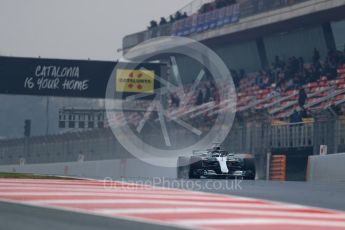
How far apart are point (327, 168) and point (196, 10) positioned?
1119 inches

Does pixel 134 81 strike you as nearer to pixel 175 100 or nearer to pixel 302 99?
pixel 175 100

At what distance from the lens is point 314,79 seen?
35.9m

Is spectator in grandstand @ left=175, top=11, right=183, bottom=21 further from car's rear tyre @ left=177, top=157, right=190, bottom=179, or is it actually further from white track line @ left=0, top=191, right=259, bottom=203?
white track line @ left=0, top=191, right=259, bottom=203

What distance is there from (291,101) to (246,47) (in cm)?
1187

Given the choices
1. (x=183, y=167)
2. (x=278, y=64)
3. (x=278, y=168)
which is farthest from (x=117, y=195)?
(x=278, y=64)

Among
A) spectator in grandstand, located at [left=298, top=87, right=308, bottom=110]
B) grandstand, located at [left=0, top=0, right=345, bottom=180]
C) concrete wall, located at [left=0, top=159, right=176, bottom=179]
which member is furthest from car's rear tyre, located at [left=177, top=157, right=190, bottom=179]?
spectator in grandstand, located at [left=298, top=87, right=308, bottom=110]

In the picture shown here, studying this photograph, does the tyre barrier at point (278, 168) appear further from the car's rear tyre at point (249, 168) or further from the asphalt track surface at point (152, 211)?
the asphalt track surface at point (152, 211)

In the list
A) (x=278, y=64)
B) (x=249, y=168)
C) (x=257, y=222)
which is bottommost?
(x=257, y=222)

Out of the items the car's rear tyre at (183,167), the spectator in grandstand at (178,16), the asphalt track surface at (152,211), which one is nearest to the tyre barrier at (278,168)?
the car's rear tyre at (183,167)

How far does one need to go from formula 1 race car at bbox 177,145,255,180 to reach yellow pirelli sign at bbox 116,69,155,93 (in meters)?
18.4

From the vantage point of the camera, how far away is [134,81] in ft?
132

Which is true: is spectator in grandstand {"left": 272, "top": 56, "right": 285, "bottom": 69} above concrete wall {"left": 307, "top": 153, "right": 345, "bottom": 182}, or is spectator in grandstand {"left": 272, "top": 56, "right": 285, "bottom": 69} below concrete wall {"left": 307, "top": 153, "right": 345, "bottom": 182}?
above

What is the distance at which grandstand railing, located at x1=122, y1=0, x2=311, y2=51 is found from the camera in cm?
3894

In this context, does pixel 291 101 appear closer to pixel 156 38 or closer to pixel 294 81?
pixel 294 81
